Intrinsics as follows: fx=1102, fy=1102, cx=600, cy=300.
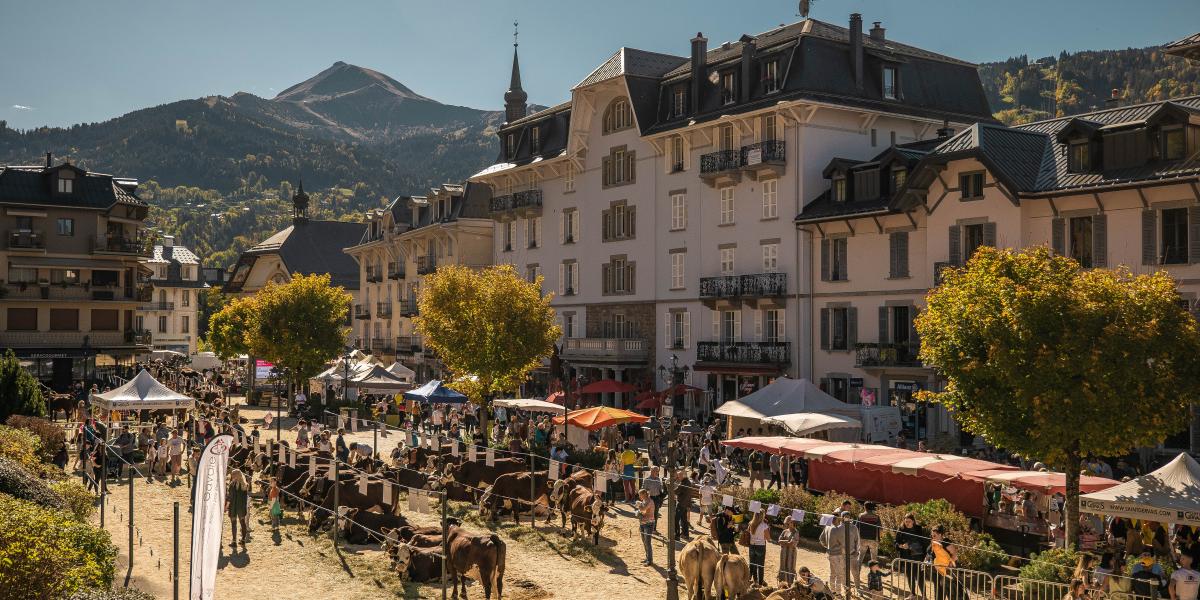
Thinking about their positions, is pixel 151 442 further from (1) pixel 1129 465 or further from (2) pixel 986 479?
(1) pixel 1129 465

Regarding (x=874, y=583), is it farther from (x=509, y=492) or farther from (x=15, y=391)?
(x=15, y=391)

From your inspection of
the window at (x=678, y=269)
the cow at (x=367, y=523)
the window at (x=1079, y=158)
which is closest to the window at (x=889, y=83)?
the window at (x=678, y=269)

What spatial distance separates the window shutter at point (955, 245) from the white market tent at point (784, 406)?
6646 mm

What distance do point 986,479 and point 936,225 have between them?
17755 millimetres

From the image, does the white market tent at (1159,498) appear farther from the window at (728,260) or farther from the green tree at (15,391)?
the green tree at (15,391)

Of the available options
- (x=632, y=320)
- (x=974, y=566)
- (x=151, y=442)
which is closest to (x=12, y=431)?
(x=151, y=442)

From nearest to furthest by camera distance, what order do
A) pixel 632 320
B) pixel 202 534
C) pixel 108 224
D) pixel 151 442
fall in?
pixel 202 534
pixel 151 442
pixel 632 320
pixel 108 224

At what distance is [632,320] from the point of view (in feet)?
186

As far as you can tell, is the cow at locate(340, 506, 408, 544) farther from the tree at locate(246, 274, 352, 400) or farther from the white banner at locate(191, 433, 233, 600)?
the tree at locate(246, 274, 352, 400)

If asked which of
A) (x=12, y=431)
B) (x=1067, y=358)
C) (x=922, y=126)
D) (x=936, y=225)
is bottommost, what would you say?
(x=12, y=431)

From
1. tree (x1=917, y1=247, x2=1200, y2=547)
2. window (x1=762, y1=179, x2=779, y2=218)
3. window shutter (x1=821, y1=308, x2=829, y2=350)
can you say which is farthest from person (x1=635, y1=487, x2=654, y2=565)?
window (x1=762, y1=179, x2=779, y2=218)

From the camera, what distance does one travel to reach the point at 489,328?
42938 mm

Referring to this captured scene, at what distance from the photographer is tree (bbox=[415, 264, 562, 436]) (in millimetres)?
43062

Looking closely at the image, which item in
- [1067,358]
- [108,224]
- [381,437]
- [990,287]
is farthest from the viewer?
[108,224]
